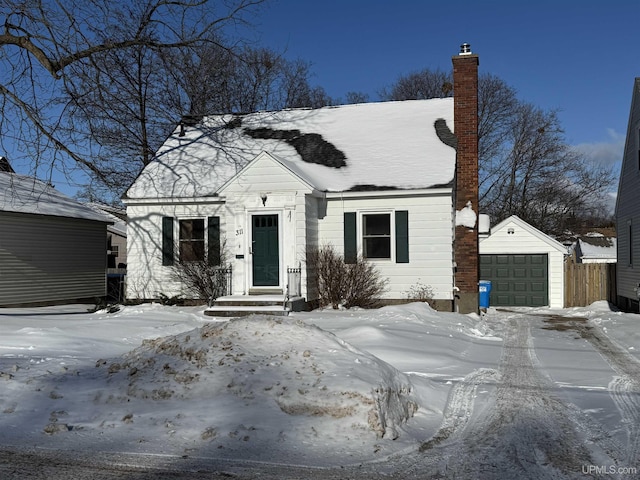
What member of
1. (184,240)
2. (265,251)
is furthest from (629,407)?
(184,240)

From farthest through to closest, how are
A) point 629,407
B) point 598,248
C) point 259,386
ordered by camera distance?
point 598,248
point 629,407
point 259,386

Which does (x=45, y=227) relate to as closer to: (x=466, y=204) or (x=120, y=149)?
(x=120, y=149)

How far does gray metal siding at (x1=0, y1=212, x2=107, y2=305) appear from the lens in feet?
65.9

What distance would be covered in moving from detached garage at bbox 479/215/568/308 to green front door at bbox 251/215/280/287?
39.2 feet

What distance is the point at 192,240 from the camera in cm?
1812

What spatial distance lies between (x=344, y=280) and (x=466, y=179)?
5289 mm

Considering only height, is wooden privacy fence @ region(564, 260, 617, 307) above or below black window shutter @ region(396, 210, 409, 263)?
below

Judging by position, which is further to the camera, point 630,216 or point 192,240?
point 630,216

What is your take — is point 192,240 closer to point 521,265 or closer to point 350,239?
point 350,239

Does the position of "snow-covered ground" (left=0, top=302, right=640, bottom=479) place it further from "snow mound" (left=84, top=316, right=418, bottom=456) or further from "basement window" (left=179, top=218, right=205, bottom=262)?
"basement window" (left=179, top=218, right=205, bottom=262)

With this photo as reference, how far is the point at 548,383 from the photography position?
27.1 ft

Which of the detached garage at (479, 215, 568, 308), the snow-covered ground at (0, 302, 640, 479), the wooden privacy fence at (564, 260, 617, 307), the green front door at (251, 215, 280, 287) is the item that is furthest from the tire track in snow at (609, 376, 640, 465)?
the wooden privacy fence at (564, 260, 617, 307)

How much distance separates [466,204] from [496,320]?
144 inches

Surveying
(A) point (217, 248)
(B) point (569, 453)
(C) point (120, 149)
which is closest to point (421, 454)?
(B) point (569, 453)
